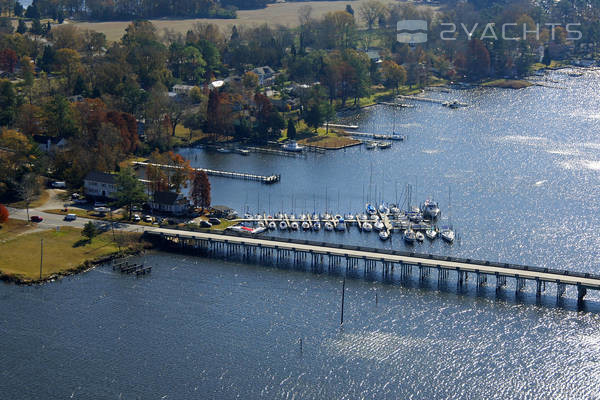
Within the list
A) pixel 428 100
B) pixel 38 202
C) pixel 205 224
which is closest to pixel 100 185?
pixel 38 202

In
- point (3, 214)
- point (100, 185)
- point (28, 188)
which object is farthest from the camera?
point (100, 185)

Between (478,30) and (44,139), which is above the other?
(478,30)

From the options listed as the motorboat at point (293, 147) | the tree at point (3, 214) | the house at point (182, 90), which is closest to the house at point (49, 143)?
the tree at point (3, 214)

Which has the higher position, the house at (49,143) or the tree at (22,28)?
the tree at (22,28)

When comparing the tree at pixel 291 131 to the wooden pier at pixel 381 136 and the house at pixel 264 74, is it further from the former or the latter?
the house at pixel 264 74

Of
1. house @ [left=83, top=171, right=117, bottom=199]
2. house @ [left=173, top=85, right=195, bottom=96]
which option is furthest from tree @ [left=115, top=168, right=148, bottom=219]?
house @ [left=173, top=85, right=195, bottom=96]

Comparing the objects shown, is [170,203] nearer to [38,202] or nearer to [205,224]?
[205,224]

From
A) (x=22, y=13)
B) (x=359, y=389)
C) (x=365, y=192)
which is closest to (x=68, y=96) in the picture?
(x=365, y=192)
